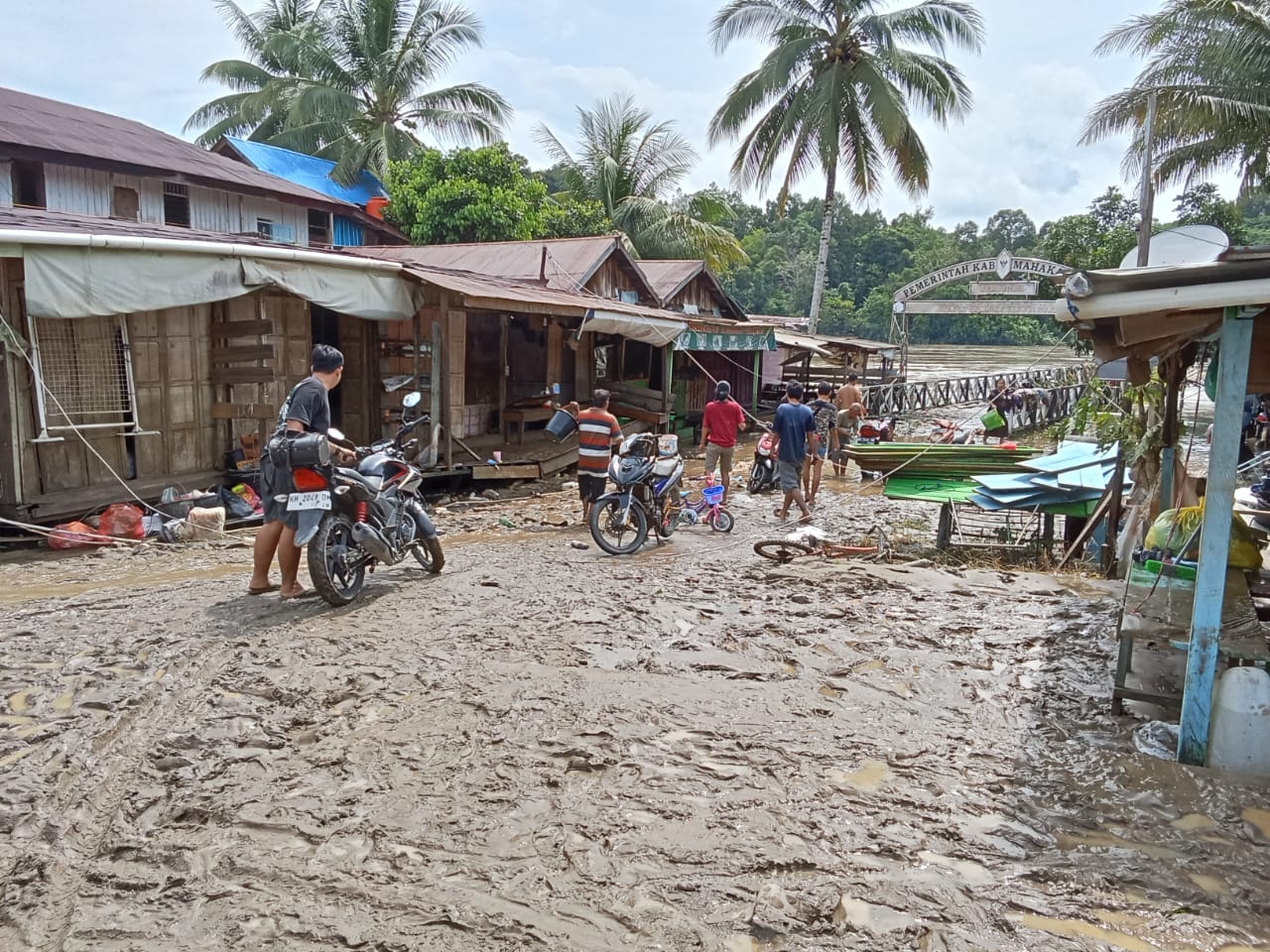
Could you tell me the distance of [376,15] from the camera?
25812mm

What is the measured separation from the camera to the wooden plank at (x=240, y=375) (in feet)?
33.8

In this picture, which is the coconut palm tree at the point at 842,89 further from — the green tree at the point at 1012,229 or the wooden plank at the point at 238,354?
the green tree at the point at 1012,229

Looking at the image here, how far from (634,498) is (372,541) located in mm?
2955

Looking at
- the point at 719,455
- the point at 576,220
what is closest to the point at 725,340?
the point at 719,455

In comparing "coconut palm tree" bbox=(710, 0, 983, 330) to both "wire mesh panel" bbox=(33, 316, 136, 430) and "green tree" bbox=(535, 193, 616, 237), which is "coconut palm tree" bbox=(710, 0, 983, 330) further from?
"wire mesh panel" bbox=(33, 316, 136, 430)

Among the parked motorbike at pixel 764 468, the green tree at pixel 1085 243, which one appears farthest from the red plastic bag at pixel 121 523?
the green tree at pixel 1085 243

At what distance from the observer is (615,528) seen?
8281 millimetres

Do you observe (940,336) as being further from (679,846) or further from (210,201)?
(679,846)

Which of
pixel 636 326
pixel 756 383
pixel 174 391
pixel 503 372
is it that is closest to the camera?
pixel 174 391

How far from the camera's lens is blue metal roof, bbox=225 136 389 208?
78.3 feet

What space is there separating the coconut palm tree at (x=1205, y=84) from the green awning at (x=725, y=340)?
8.02m

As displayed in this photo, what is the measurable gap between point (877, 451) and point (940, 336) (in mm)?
50243

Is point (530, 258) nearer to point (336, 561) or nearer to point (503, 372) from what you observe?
point (503, 372)

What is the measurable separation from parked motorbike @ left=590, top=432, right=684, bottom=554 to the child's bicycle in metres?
1.02
